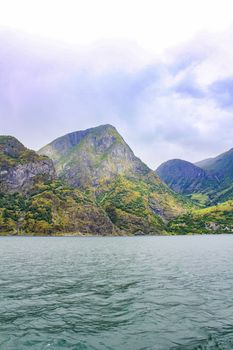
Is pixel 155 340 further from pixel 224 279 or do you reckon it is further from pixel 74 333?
pixel 224 279

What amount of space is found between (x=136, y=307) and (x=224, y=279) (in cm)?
2707

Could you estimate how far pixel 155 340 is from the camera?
87.0ft

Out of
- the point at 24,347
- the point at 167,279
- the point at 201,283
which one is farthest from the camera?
the point at 167,279

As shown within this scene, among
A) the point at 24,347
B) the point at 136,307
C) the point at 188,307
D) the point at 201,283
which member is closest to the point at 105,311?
the point at 136,307

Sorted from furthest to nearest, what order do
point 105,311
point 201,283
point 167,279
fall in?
point 167,279, point 201,283, point 105,311

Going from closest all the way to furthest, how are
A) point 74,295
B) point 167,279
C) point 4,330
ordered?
point 4,330 < point 74,295 < point 167,279

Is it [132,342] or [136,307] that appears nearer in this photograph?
[132,342]

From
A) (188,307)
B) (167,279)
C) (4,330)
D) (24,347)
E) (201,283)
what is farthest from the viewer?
(167,279)

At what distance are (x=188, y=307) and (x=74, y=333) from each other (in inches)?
588

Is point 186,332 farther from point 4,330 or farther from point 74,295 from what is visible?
point 74,295

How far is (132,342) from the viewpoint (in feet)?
85.7

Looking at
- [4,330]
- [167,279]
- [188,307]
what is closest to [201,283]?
[167,279]

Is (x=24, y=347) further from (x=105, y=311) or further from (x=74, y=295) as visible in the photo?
(x=74, y=295)

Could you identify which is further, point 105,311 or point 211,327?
point 105,311
